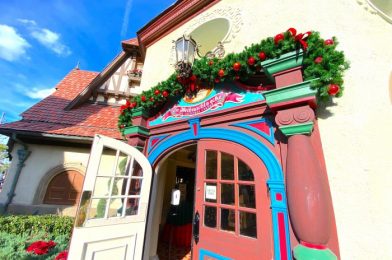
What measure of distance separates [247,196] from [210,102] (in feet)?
5.20

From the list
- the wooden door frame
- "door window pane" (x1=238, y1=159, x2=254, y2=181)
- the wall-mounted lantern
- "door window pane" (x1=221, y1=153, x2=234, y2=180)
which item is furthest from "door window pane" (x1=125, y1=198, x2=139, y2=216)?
the wall-mounted lantern

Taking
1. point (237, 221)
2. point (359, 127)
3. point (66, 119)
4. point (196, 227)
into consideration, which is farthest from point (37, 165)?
point (359, 127)

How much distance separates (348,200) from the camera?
1987 millimetres

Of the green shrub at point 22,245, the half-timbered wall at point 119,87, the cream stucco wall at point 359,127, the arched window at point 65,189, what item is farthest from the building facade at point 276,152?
the half-timbered wall at point 119,87

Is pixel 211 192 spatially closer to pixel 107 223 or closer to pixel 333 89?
pixel 107 223

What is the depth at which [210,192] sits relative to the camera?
9.69 feet

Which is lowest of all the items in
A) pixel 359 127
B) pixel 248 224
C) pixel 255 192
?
pixel 248 224

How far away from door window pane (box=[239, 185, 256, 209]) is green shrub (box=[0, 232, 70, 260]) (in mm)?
3296

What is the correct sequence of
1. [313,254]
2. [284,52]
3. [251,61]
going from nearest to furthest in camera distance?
[313,254]
[284,52]
[251,61]

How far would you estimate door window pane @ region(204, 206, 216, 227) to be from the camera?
281cm

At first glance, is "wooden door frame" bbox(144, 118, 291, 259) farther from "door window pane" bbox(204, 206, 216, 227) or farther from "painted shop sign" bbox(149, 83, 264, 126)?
"door window pane" bbox(204, 206, 216, 227)

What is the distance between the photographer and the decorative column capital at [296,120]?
209cm

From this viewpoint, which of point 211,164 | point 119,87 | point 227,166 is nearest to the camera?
point 227,166

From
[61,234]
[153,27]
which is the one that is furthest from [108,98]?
[61,234]
